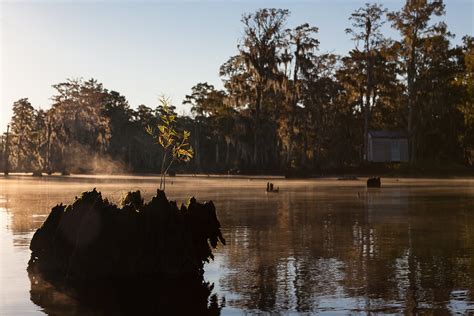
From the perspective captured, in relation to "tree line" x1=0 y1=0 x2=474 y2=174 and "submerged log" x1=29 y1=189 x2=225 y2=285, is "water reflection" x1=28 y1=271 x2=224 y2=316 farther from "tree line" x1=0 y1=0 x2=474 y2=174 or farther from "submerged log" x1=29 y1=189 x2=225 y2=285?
"tree line" x1=0 y1=0 x2=474 y2=174

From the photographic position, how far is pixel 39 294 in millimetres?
→ 12273

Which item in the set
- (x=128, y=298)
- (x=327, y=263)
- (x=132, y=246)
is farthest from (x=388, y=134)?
(x=128, y=298)

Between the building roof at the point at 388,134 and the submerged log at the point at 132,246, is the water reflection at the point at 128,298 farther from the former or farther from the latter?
the building roof at the point at 388,134

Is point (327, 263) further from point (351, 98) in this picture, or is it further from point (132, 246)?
point (351, 98)

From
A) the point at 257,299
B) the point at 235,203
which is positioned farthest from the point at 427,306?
the point at 235,203

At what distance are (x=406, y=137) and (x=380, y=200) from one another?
49784mm

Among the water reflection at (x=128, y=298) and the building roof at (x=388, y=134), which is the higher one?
the building roof at (x=388, y=134)

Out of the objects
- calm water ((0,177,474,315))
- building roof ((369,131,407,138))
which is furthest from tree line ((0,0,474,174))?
calm water ((0,177,474,315))

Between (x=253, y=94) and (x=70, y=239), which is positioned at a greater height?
(x=253, y=94)

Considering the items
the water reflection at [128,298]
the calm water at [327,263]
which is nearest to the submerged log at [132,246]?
the water reflection at [128,298]

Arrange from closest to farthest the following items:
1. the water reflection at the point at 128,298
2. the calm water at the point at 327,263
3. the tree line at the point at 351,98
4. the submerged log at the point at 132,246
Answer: the water reflection at the point at 128,298 < the calm water at the point at 327,263 < the submerged log at the point at 132,246 < the tree line at the point at 351,98

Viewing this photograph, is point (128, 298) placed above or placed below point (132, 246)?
below

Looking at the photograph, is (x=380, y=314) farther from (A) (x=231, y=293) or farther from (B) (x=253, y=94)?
(B) (x=253, y=94)

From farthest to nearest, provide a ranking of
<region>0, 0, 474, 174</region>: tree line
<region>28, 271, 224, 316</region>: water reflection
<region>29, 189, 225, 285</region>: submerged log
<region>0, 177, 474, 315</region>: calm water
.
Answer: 1. <region>0, 0, 474, 174</region>: tree line
2. <region>29, 189, 225, 285</region>: submerged log
3. <region>0, 177, 474, 315</region>: calm water
4. <region>28, 271, 224, 316</region>: water reflection
